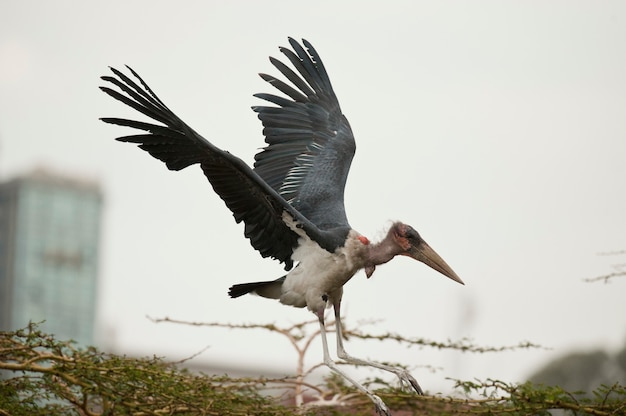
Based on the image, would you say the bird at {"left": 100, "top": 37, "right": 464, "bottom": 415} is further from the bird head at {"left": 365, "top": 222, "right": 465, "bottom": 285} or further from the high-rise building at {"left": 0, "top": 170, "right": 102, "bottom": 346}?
the high-rise building at {"left": 0, "top": 170, "right": 102, "bottom": 346}

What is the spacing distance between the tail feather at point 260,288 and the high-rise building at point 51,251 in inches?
1376

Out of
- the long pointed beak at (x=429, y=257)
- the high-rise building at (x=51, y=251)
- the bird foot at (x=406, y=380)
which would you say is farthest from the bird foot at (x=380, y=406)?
the high-rise building at (x=51, y=251)

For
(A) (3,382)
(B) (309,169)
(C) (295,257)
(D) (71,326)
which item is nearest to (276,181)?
(B) (309,169)

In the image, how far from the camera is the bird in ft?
22.7

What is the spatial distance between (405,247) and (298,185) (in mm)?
1149

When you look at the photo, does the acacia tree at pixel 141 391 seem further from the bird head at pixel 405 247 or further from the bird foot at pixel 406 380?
the bird head at pixel 405 247

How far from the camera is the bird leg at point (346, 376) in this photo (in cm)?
706

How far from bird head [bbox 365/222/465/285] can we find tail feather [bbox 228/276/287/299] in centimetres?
55

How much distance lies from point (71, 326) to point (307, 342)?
36864mm

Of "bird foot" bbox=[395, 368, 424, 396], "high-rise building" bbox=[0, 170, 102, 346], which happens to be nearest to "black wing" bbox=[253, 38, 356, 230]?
"bird foot" bbox=[395, 368, 424, 396]

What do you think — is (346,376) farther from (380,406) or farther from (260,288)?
(260,288)

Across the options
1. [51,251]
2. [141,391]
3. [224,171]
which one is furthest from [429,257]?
[51,251]

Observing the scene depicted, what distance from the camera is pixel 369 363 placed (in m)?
7.47

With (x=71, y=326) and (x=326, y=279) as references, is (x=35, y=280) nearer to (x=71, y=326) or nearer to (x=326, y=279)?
(x=71, y=326)
